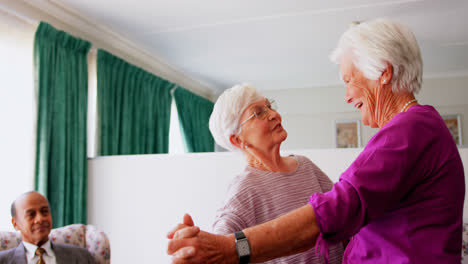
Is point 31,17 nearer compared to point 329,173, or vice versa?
point 329,173

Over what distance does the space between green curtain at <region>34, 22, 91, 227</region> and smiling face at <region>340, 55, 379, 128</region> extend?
2.78 m

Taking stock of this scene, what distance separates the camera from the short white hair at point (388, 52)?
2.94ft

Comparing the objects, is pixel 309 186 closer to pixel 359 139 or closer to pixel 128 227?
pixel 128 227

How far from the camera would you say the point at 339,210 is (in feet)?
2.30

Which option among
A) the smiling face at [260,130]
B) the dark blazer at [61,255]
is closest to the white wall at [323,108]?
the dark blazer at [61,255]

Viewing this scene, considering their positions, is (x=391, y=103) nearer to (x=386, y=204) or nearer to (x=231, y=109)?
(x=386, y=204)

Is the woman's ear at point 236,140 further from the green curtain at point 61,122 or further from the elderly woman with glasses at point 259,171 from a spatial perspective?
the green curtain at point 61,122

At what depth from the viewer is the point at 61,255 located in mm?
2453

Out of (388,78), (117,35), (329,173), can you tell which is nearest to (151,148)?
(117,35)

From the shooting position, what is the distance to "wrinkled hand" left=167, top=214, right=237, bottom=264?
0.70m

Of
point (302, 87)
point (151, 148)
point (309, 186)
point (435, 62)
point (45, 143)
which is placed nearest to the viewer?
point (309, 186)

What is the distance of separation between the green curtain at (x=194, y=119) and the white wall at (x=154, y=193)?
1988mm

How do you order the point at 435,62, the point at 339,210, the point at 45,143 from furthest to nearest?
the point at 435,62 < the point at 45,143 < the point at 339,210

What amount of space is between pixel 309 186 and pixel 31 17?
109 inches
